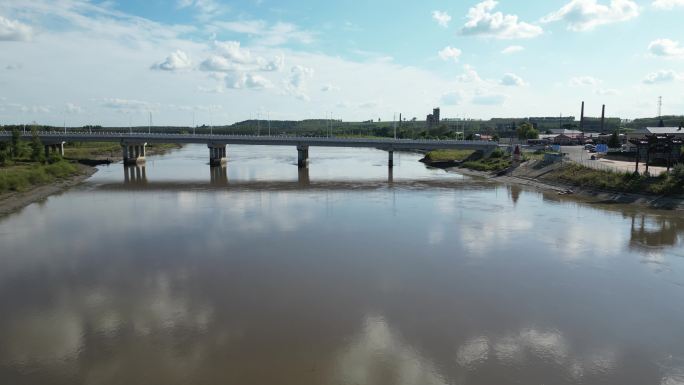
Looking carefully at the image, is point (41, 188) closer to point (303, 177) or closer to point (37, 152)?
point (37, 152)

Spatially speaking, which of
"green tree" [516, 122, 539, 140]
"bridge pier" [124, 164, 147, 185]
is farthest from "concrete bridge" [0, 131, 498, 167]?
"green tree" [516, 122, 539, 140]

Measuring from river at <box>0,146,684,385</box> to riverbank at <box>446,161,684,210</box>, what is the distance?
2.72 meters

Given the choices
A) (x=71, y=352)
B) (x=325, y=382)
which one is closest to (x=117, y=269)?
(x=71, y=352)

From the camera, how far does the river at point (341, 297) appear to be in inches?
492

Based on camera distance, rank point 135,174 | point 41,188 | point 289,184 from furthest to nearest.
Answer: point 135,174 → point 289,184 → point 41,188

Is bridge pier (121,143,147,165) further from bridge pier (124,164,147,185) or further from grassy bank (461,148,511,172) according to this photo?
grassy bank (461,148,511,172)

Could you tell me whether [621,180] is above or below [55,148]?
below

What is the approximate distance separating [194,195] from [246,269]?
24662 mm

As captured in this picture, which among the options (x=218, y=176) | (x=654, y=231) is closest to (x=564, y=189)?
(x=654, y=231)

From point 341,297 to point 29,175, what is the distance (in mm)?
42598

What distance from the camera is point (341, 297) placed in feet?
56.5

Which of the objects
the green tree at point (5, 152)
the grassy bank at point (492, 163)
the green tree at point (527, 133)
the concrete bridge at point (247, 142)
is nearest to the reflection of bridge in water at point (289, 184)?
the grassy bank at point (492, 163)

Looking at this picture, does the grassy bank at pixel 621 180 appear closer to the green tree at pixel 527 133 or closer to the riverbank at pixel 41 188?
the riverbank at pixel 41 188

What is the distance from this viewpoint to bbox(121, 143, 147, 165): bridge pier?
7244 cm
